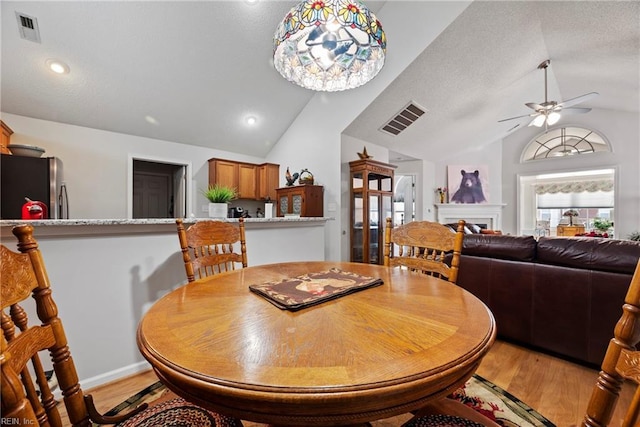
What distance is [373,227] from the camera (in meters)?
4.55

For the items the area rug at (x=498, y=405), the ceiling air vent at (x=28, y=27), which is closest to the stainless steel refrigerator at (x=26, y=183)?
the ceiling air vent at (x=28, y=27)

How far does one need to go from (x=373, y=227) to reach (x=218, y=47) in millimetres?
3358

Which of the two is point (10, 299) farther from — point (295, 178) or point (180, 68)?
point (295, 178)

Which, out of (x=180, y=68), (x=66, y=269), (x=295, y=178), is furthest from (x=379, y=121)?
(x=66, y=269)

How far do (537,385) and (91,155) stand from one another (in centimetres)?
537

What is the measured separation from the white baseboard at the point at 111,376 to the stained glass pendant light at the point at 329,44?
2.12 metres

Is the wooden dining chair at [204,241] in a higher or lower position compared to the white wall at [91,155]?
lower

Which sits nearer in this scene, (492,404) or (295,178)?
(492,404)

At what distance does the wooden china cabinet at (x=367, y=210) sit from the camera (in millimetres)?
4371

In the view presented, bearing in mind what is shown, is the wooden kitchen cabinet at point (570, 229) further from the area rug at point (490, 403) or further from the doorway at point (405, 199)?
the area rug at point (490, 403)

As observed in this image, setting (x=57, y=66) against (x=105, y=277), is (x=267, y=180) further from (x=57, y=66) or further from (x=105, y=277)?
→ (x=105, y=277)

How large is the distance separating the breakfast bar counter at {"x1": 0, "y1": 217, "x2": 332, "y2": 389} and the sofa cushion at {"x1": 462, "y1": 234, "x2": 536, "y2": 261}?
2258 mm

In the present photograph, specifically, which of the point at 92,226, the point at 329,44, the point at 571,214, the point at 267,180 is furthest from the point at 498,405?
the point at 571,214

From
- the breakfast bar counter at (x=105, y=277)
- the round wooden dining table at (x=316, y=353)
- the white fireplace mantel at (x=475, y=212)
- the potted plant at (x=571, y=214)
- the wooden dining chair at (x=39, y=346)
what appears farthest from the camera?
the white fireplace mantel at (x=475, y=212)
